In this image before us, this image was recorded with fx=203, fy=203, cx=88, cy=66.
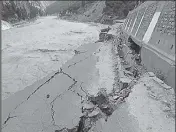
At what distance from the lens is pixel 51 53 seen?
42.5ft

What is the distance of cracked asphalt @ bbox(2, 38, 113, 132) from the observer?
16.0 feet

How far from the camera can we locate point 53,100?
6.15 m

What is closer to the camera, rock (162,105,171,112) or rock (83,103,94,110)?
rock (162,105,171,112)

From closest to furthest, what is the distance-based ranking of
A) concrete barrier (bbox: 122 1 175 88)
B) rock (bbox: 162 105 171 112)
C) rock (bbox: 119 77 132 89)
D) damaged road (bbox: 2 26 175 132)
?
damaged road (bbox: 2 26 175 132)
rock (bbox: 162 105 171 112)
concrete barrier (bbox: 122 1 175 88)
rock (bbox: 119 77 132 89)

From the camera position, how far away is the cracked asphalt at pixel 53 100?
192 inches

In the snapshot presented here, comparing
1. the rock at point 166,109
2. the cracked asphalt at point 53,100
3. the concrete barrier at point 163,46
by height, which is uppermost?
the concrete barrier at point 163,46

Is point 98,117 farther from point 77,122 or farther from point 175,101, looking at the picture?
point 175,101

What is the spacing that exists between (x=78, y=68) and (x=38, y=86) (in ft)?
7.73

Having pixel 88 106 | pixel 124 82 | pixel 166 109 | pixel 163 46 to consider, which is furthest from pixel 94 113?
pixel 163 46

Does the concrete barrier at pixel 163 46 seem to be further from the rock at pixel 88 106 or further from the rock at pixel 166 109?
the rock at pixel 88 106

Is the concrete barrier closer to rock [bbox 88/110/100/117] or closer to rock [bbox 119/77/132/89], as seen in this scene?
rock [bbox 119/77/132/89]

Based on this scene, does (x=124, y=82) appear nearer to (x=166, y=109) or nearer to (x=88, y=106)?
(x=88, y=106)

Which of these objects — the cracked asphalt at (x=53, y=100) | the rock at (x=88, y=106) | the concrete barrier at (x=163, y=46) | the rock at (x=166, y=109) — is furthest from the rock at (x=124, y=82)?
the rock at (x=166, y=109)

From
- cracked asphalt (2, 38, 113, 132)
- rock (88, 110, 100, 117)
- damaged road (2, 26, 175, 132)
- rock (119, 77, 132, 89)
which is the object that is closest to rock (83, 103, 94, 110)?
damaged road (2, 26, 175, 132)
